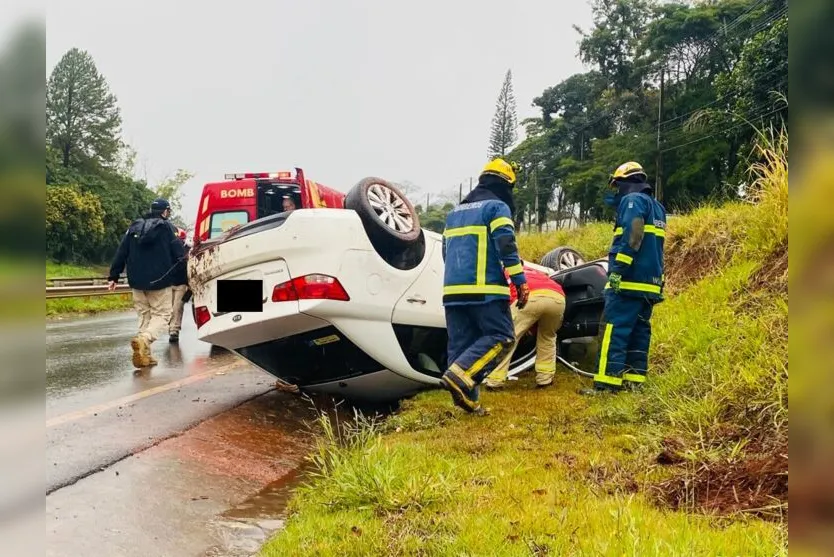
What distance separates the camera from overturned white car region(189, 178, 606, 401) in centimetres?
434

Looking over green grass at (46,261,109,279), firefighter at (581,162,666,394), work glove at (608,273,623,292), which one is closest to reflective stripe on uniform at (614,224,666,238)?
firefighter at (581,162,666,394)

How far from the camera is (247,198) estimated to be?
9.60 m

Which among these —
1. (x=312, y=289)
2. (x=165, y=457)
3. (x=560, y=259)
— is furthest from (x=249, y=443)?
(x=560, y=259)

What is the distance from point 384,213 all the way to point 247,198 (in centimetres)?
527

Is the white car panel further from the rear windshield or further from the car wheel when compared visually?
the rear windshield

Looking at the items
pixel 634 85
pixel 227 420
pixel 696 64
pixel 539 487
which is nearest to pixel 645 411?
pixel 539 487

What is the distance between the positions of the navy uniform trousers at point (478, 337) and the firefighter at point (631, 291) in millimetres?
879

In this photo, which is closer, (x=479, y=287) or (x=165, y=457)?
(x=165, y=457)

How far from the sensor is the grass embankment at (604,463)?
2275mm

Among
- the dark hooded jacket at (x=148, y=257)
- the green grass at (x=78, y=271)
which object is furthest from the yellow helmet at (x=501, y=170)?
the green grass at (x=78, y=271)

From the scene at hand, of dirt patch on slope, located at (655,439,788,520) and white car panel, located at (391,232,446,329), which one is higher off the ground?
white car panel, located at (391,232,446,329)

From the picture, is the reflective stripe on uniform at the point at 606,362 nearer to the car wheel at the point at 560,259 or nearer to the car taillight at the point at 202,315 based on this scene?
the car wheel at the point at 560,259

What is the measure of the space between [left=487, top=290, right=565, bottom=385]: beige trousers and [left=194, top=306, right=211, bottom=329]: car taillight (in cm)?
245

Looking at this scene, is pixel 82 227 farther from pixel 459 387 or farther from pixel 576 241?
pixel 459 387
